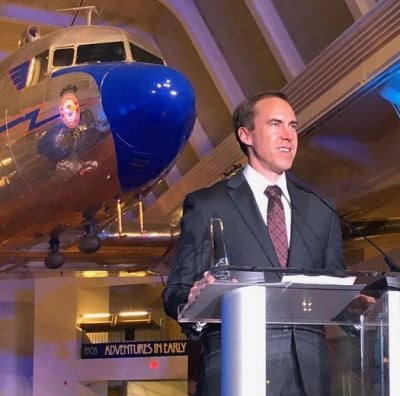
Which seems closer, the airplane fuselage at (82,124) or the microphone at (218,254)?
the microphone at (218,254)

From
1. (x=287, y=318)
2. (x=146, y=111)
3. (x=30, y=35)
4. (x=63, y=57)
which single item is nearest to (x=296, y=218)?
(x=287, y=318)

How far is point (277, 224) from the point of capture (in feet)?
7.82

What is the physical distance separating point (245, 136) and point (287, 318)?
71 centimetres

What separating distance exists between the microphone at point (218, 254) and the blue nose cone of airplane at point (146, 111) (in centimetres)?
388

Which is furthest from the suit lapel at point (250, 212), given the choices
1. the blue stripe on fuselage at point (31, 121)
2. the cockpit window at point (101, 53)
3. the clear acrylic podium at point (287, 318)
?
the cockpit window at point (101, 53)

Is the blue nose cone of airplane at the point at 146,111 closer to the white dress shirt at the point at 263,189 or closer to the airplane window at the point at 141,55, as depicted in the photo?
the airplane window at the point at 141,55

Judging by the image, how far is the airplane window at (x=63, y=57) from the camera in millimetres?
6629

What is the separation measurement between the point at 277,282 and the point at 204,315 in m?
0.26

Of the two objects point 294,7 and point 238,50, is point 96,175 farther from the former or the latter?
point 238,50

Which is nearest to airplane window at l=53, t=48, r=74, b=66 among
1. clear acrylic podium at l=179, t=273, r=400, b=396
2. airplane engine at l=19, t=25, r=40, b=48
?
airplane engine at l=19, t=25, r=40, b=48

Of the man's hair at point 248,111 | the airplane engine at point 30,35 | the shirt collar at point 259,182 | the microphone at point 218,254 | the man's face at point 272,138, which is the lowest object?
the microphone at point 218,254

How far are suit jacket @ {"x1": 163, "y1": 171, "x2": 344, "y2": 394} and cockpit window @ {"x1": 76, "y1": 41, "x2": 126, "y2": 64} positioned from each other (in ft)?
14.4

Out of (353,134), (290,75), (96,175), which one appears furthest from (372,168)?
(96,175)

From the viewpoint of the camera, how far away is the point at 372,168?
8555 mm
